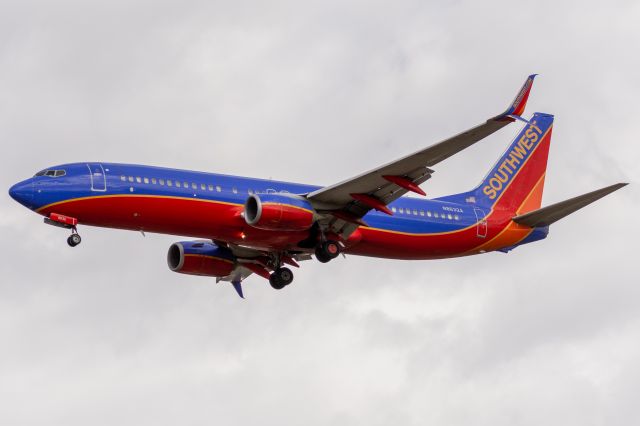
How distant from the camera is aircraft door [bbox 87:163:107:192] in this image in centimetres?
5569

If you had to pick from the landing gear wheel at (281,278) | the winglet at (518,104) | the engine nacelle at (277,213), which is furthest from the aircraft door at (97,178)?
the winglet at (518,104)

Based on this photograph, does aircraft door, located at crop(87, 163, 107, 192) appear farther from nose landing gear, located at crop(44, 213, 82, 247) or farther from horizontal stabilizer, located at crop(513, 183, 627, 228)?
horizontal stabilizer, located at crop(513, 183, 627, 228)

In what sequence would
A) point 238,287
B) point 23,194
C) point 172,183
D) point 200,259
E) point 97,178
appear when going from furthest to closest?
point 238,287
point 200,259
point 172,183
point 97,178
point 23,194

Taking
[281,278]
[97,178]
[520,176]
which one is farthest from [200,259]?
[520,176]

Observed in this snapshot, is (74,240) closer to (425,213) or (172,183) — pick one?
(172,183)

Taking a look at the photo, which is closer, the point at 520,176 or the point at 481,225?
the point at 481,225

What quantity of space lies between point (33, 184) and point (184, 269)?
1048cm

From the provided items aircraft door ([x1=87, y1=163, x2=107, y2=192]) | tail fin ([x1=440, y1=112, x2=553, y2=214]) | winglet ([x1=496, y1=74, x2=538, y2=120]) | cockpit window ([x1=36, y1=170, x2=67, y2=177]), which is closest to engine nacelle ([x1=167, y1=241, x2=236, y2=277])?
aircraft door ([x1=87, y1=163, x2=107, y2=192])

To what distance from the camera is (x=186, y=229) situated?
2244 inches

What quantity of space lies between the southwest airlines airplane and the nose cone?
0.04 m

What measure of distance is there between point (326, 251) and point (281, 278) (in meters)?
4.82

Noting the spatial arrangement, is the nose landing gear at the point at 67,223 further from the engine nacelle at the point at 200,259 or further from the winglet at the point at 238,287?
the winglet at the point at 238,287

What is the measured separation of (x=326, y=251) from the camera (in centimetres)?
5850

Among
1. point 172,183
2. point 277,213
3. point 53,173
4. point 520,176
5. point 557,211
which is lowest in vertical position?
point 557,211
